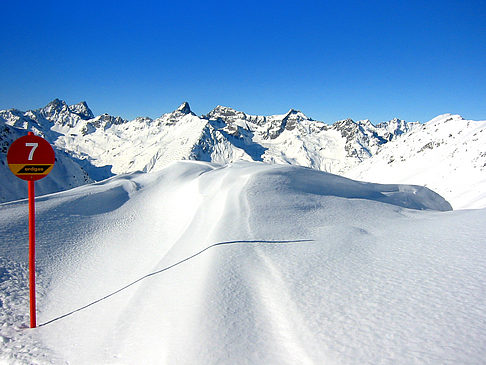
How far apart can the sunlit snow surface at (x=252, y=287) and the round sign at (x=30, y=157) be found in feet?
9.14

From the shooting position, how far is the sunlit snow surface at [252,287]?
3262mm

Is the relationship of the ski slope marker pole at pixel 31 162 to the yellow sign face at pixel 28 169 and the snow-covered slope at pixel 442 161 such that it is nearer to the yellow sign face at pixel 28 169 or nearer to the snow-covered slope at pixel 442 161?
the yellow sign face at pixel 28 169

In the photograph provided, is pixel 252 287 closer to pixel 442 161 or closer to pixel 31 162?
pixel 31 162

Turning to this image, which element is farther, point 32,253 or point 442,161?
point 442,161

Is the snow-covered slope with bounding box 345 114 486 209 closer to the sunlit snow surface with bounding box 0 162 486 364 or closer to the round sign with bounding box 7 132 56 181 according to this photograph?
the sunlit snow surface with bounding box 0 162 486 364

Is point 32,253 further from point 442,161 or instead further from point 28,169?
point 442,161

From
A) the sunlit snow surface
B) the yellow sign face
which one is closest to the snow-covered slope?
the sunlit snow surface

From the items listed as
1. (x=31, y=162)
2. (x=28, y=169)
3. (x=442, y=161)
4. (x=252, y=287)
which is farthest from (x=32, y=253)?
(x=442, y=161)

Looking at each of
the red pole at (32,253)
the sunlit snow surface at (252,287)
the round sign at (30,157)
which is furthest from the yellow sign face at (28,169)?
the sunlit snow surface at (252,287)

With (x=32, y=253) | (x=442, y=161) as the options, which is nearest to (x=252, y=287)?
(x=32, y=253)

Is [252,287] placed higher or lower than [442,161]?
lower

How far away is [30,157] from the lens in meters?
4.68

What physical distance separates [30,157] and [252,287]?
4.48 metres

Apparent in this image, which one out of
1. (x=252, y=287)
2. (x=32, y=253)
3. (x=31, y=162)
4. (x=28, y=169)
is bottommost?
(x=252, y=287)
